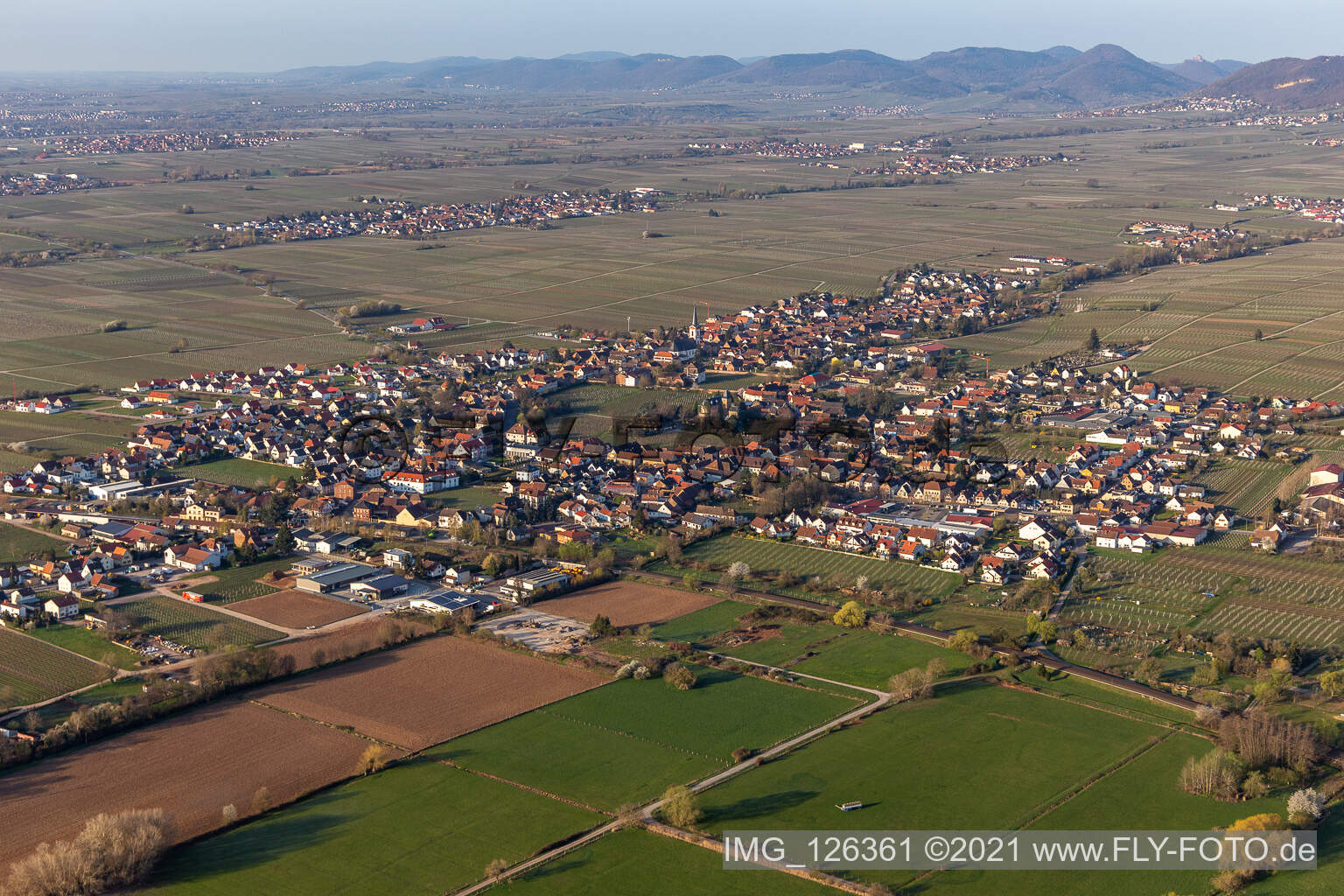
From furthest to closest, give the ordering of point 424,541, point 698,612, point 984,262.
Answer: point 984,262 → point 424,541 → point 698,612

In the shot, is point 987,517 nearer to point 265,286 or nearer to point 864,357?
point 864,357

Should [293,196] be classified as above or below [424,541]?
above

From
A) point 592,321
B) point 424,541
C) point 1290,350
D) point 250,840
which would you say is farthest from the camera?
point 592,321

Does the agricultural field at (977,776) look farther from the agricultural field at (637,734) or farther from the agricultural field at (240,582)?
the agricultural field at (240,582)

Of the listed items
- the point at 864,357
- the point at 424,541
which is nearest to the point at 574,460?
the point at 424,541

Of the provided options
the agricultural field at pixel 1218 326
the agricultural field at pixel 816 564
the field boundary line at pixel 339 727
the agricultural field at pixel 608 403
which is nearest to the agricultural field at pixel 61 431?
the agricultural field at pixel 608 403

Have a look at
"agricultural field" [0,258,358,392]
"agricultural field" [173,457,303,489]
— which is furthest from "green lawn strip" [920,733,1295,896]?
"agricultural field" [0,258,358,392]

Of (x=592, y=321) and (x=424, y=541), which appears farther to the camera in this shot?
(x=592, y=321)
